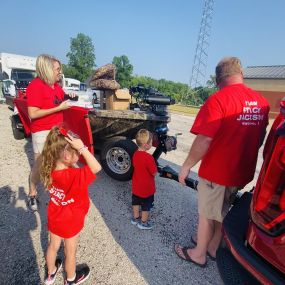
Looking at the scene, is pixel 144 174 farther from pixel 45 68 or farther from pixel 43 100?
pixel 45 68

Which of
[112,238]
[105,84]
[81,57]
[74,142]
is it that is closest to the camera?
[74,142]

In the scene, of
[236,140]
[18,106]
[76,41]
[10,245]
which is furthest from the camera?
[76,41]

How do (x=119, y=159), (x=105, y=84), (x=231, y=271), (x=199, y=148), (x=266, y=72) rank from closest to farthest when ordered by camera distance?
(x=231, y=271) < (x=199, y=148) < (x=119, y=159) < (x=105, y=84) < (x=266, y=72)

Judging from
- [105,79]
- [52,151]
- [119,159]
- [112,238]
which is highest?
[105,79]

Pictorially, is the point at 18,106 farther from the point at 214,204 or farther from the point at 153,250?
the point at 214,204

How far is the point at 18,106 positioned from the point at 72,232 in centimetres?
439

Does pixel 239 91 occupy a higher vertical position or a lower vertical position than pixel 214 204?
higher

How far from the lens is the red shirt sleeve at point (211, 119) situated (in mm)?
2150

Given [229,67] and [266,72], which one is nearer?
[229,67]

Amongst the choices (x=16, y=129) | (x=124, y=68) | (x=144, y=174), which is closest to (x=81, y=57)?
(x=124, y=68)

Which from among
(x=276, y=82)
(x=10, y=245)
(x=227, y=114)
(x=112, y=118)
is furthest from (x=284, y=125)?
(x=276, y=82)

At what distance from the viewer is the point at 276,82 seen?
3444 cm

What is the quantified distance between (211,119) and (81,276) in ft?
6.04

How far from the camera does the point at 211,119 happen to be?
2.15 metres
